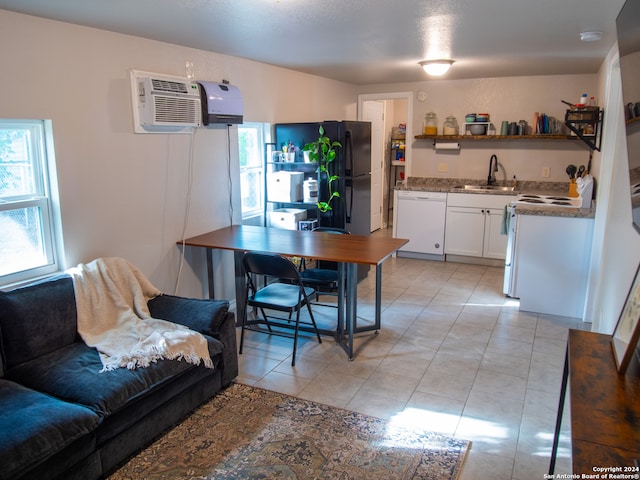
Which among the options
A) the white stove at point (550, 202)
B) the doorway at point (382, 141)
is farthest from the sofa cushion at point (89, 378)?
the doorway at point (382, 141)

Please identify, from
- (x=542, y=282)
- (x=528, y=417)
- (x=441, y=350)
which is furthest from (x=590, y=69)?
(x=528, y=417)

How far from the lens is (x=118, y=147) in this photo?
10.5ft

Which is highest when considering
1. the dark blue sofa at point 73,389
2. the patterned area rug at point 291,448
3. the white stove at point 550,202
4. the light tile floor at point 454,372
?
the white stove at point 550,202

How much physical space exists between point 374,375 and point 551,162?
409 centimetres

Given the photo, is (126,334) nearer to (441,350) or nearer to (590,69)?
(441,350)

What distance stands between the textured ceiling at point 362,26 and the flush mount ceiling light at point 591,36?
0.04 m

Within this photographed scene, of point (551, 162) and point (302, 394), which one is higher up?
point (551, 162)

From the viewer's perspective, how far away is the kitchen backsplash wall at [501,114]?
18.8 feet

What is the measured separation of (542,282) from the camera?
14.0 feet

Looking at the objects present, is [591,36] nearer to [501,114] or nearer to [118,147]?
[501,114]

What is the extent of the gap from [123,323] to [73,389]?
2.10 feet

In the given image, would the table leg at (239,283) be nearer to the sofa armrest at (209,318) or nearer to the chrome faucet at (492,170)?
the sofa armrest at (209,318)

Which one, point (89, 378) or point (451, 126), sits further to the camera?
point (451, 126)

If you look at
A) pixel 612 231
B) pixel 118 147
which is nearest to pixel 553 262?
pixel 612 231
